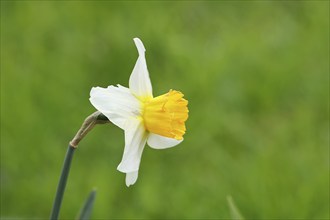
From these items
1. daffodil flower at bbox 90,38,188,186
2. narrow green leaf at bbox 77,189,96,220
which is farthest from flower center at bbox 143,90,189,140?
narrow green leaf at bbox 77,189,96,220

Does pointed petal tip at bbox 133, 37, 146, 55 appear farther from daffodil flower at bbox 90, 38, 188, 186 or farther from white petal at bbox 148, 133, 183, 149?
white petal at bbox 148, 133, 183, 149

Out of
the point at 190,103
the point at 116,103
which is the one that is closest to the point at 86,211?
the point at 116,103

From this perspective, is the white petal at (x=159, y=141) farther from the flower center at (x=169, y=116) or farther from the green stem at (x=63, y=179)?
the green stem at (x=63, y=179)

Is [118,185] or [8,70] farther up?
[8,70]

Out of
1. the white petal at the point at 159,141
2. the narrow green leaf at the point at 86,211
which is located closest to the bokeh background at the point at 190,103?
the narrow green leaf at the point at 86,211

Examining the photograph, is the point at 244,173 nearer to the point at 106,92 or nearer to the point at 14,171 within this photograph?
the point at 14,171

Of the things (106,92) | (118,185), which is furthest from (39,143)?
(106,92)

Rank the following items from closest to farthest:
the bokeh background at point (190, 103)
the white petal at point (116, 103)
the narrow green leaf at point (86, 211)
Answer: the white petal at point (116, 103) < the narrow green leaf at point (86, 211) < the bokeh background at point (190, 103)
